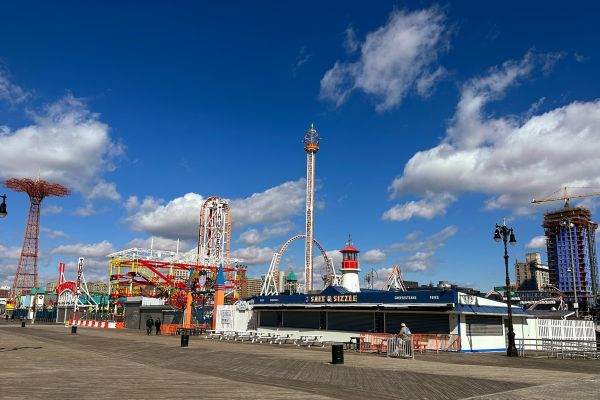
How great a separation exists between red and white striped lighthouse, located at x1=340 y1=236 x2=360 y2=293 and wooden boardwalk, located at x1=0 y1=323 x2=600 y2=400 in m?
18.6

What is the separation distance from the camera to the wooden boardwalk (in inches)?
504

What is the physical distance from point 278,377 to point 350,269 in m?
27.5

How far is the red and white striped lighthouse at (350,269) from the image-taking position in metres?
43.3

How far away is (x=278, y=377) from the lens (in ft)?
54.3

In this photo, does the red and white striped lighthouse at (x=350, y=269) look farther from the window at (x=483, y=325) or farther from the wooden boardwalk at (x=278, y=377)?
the wooden boardwalk at (x=278, y=377)

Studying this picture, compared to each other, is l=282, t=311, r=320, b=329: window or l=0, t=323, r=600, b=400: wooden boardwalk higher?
l=282, t=311, r=320, b=329: window

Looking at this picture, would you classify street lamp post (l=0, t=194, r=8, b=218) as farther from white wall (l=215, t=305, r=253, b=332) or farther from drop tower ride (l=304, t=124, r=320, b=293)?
drop tower ride (l=304, t=124, r=320, b=293)

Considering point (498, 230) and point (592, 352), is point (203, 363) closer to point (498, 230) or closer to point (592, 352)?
point (498, 230)

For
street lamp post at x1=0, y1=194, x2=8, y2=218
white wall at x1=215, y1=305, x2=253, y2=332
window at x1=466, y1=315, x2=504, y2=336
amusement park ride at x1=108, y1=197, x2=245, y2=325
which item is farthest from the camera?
amusement park ride at x1=108, y1=197, x2=245, y2=325

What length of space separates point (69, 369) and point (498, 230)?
22.6 metres

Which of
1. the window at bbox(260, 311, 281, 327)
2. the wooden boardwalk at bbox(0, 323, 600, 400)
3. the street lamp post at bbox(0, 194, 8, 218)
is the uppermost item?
the street lamp post at bbox(0, 194, 8, 218)

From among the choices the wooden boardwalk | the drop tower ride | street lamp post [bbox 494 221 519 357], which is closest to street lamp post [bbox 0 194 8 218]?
the wooden boardwalk

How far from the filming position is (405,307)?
105 feet

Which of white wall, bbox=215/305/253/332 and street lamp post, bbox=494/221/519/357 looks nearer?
street lamp post, bbox=494/221/519/357
